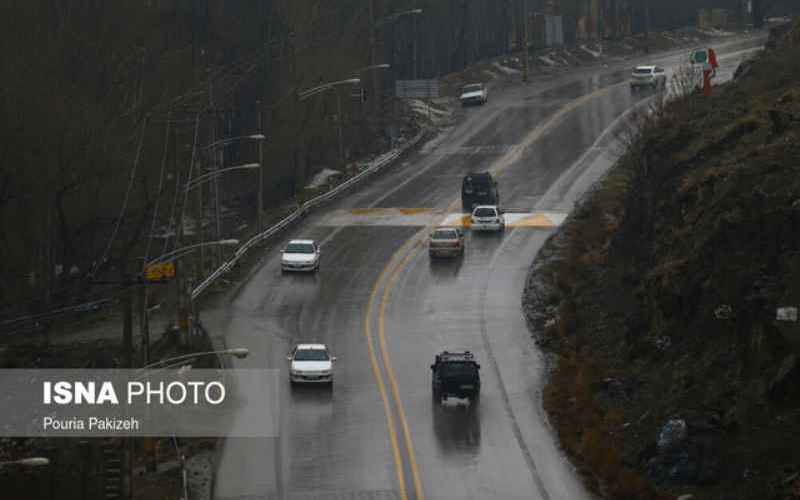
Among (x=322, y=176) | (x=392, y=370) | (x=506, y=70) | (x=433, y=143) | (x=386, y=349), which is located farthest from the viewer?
(x=506, y=70)

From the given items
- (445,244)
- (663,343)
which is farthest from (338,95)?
(663,343)

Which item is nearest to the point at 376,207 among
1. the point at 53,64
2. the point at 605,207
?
the point at 605,207

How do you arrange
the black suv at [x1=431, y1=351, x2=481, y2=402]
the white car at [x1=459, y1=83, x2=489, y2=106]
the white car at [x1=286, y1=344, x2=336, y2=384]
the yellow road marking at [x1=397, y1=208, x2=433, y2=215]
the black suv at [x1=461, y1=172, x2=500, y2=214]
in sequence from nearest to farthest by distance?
the black suv at [x1=431, y1=351, x2=481, y2=402] < the white car at [x1=286, y1=344, x2=336, y2=384] < the black suv at [x1=461, y1=172, x2=500, y2=214] < the yellow road marking at [x1=397, y1=208, x2=433, y2=215] < the white car at [x1=459, y1=83, x2=489, y2=106]

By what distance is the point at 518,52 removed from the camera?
154000 mm

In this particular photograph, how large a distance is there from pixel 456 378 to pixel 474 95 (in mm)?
70790

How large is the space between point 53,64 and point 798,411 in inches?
2064

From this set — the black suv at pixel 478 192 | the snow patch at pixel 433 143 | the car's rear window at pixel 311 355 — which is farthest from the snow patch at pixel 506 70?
the car's rear window at pixel 311 355

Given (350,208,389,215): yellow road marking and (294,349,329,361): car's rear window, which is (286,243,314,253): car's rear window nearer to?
(350,208,389,215): yellow road marking

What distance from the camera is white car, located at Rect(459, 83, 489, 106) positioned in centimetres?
11981

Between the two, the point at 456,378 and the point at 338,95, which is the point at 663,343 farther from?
the point at 338,95

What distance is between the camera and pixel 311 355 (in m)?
54.1

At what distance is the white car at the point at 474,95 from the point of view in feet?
393

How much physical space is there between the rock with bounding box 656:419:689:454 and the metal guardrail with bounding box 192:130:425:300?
25588 mm

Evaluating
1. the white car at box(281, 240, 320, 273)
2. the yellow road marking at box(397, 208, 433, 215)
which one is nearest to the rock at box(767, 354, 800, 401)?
the white car at box(281, 240, 320, 273)
